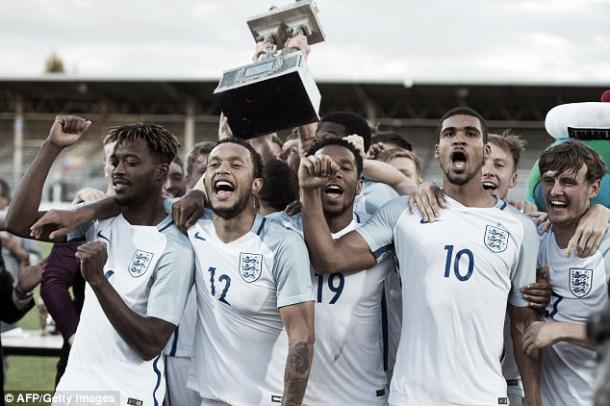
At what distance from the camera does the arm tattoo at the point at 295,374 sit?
3.10 metres

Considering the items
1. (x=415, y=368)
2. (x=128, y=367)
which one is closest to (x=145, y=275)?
(x=128, y=367)

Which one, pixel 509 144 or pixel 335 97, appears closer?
pixel 509 144

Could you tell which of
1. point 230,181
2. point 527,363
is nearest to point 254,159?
point 230,181

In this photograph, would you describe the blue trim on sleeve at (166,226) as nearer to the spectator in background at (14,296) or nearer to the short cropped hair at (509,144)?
the spectator in background at (14,296)

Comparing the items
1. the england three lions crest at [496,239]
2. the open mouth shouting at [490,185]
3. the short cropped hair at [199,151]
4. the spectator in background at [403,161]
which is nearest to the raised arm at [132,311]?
the england three lions crest at [496,239]

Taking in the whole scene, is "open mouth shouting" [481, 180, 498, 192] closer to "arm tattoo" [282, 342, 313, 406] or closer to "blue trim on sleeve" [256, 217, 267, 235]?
"blue trim on sleeve" [256, 217, 267, 235]

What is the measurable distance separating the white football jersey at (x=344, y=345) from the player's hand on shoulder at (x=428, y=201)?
0.35 m

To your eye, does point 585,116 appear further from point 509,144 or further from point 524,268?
point 524,268

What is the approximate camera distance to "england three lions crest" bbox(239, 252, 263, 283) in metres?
3.35

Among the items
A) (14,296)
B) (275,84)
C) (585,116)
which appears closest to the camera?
(275,84)

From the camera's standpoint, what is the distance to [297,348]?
10.2 ft

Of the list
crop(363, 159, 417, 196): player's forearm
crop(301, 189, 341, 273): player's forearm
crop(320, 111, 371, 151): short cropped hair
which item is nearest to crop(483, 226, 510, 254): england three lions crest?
crop(301, 189, 341, 273): player's forearm

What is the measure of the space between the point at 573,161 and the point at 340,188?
Result: 102 cm

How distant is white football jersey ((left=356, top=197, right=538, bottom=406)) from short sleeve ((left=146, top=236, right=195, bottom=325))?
0.77m
